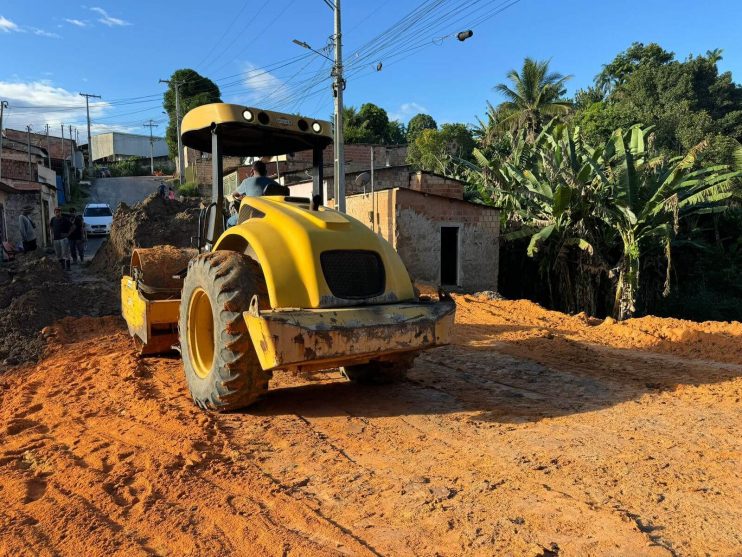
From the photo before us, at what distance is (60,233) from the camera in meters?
14.8

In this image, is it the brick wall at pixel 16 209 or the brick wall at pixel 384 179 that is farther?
the brick wall at pixel 384 179

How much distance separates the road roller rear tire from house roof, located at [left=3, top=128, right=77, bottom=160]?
1720 inches

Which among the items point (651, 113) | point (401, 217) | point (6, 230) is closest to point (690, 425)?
point (401, 217)

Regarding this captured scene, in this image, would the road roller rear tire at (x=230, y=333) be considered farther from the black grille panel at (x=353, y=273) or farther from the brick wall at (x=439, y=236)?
the brick wall at (x=439, y=236)

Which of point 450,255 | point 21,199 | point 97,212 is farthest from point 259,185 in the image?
point 97,212

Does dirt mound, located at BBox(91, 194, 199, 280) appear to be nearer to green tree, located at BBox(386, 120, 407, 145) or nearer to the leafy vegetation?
the leafy vegetation

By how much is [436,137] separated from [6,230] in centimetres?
2341

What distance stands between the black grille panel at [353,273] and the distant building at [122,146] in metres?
70.2

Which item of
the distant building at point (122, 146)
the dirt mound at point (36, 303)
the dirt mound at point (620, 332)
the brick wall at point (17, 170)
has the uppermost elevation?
the distant building at point (122, 146)

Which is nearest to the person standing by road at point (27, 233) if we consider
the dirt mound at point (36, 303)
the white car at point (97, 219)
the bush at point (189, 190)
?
Result: the dirt mound at point (36, 303)

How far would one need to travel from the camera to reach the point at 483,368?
6055mm

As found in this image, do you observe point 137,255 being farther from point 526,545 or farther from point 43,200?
point 43,200

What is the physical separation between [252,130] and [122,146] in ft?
236

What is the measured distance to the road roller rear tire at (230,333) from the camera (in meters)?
4.07
